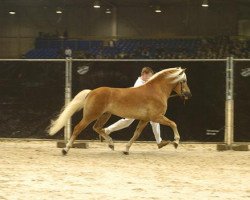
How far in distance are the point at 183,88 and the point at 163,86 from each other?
1.49 feet

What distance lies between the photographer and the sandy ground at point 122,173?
6859 mm

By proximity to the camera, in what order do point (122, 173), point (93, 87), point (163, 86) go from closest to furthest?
point (122, 173)
point (163, 86)
point (93, 87)

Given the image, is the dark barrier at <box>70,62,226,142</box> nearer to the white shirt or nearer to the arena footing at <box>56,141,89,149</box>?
the arena footing at <box>56,141,89,149</box>

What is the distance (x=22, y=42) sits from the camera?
34344 millimetres

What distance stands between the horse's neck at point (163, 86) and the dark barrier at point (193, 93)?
1018mm

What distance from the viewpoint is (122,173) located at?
8555 millimetres

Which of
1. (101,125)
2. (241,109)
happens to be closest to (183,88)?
(241,109)

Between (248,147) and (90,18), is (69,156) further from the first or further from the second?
(90,18)

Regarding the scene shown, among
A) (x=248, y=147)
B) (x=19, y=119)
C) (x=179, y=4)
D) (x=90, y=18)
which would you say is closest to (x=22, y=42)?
(x=90, y=18)

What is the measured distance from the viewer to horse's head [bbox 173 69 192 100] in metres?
11.4

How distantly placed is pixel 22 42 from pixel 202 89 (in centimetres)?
2372

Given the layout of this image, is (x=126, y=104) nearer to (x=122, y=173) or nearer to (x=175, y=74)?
(x=175, y=74)

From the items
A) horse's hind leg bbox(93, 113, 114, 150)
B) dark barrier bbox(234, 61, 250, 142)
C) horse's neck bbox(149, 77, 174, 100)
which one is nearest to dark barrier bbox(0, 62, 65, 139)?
horse's hind leg bbox(93, 113, 114, 150)

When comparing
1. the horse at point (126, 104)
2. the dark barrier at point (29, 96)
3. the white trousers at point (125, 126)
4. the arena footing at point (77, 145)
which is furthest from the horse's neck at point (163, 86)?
the dark barrier at point (29, 96)
